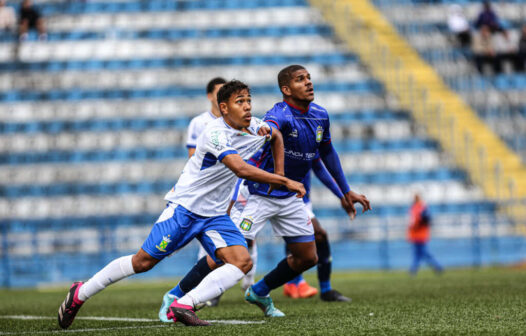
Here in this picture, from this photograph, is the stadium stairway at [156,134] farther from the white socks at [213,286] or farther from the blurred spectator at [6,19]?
the white socks at [213,286]

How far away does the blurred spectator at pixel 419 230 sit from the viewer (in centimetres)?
1691

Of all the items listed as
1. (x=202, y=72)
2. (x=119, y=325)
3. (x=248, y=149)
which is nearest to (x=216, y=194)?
(x=248, y=149)

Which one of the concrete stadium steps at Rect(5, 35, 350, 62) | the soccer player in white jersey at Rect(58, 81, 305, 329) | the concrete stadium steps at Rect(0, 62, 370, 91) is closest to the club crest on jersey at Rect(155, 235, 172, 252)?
the soccer player in white jersey at Rect(58, 81, 305, 329)

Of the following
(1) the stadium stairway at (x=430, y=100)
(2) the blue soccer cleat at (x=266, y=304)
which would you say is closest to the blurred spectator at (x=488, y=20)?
(1) the stadium stairway at (x=430, y=100)

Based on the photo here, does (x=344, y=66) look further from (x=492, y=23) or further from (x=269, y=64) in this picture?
(x=492, y=23)

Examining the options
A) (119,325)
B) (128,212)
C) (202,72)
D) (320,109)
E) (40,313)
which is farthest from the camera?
(202,72)

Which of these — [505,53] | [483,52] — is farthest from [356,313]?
[505,53]

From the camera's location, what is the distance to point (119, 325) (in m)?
7.14

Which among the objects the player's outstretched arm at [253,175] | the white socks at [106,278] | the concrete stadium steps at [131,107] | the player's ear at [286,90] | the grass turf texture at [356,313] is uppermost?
the concrete stadium steps at [131,107]

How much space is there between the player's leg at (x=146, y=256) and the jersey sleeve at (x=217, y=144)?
0.54 metres

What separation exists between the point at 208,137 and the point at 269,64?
1713cm

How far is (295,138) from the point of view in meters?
7.66

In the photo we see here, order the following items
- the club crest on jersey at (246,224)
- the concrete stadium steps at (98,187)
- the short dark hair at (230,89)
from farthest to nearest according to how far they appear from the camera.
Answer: the concrete stadium steps at (98,187) → the club crest on jersey at (246,224) → the short dark hair at (230,89)

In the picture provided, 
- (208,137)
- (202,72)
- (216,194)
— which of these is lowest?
(216,194)
